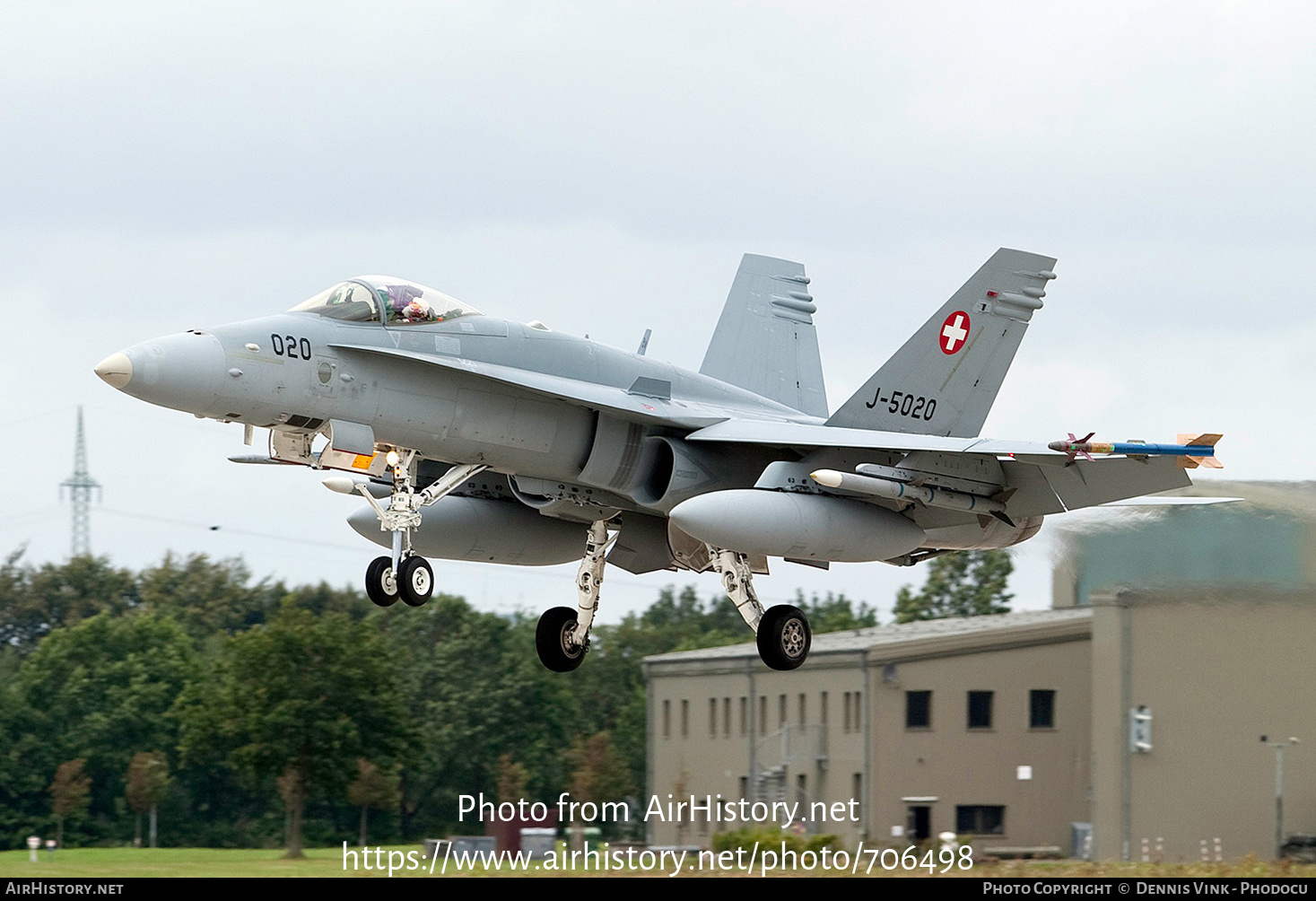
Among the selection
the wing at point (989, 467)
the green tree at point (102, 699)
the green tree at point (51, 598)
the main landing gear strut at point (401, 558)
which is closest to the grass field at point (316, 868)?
the green tree at point (102, 699)

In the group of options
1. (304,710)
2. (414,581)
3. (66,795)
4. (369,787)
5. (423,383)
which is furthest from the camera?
(66,795)

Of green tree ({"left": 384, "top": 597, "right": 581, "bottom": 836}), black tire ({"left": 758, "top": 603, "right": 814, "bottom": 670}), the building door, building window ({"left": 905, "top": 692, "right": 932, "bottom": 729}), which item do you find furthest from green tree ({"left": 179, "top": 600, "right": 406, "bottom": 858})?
black tire ({"left": 758, "top": 603, "right": 814, "bottom": 670})

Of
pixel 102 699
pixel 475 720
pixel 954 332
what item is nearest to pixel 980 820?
pixel 954 332

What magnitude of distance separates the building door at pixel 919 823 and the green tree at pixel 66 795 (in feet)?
109

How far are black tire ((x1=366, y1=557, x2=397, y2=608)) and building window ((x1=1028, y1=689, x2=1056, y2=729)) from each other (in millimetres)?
20704

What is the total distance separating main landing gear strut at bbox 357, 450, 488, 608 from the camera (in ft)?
53.3

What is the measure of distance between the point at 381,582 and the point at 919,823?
20.6m

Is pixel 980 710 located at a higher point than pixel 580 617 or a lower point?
lower

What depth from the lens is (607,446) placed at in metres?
17.7

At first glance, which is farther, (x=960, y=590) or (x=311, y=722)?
(x=960, y=590)

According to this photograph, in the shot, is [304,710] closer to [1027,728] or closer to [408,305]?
[1027,728]

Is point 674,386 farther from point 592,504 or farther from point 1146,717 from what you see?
point 1146,717

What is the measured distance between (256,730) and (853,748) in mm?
20209
